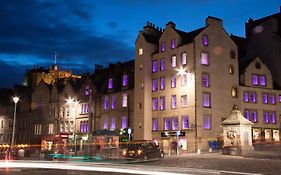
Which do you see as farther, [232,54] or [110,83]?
[110,83]

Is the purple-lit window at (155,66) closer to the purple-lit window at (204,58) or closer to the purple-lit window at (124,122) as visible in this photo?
the purple-lit window at (204,58)

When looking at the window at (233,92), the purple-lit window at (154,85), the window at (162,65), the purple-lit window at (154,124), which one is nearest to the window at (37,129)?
the purple-lit window at (154,124)

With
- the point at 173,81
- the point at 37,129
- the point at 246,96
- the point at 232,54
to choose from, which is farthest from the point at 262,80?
the point at 37,129

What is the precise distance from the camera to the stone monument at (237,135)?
135ft

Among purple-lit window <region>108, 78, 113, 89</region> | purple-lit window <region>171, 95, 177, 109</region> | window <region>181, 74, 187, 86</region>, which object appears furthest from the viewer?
purple-lit window <region>108, 78, 113, 89</region>

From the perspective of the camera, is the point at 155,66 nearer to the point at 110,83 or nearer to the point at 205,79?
the point at 205,79

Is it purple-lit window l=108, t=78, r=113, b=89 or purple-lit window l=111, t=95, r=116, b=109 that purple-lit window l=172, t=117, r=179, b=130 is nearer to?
purple-lit window l=111, t=95, r=116, b=109

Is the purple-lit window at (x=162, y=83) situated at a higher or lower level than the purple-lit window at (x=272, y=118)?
higher

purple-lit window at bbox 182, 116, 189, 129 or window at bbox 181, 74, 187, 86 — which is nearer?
purple-lit window at bbox 182, 116, 189, 129

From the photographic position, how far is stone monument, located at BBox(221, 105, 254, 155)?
1619 inches

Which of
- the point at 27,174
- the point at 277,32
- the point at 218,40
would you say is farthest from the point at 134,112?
the point at 27,174

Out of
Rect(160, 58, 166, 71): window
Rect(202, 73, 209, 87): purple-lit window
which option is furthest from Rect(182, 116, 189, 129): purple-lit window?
Rect(160, 58, 166, 71): window

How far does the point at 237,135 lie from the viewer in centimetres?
4141

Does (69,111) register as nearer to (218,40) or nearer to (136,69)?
(136,69)
